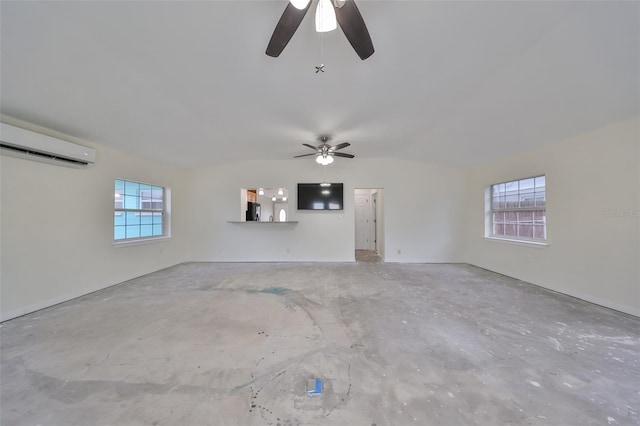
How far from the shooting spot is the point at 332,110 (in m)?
3.11

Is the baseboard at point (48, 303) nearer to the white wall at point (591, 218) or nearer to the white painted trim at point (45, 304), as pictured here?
the white painted trim at point (45, 304)

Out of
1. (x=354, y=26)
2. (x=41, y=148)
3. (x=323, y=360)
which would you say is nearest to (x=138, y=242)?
(x=41, y=148)

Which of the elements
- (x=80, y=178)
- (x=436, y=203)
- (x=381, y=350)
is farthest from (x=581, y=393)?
(x=80, y=178)

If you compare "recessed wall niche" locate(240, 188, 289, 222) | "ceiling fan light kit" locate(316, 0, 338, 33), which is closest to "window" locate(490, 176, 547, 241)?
"ceiling fan light kit" locate(316, 0, 338, 33)

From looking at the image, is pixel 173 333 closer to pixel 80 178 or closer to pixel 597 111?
pixel 80 178

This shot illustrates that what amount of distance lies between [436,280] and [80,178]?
239 inches

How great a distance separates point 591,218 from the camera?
3.00 metres

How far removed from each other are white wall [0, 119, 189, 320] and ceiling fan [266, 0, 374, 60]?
3476 millimetres

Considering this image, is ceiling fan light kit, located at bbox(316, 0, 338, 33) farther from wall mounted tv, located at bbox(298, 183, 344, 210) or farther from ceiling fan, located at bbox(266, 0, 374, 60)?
wall mounted tv, located at bbox(298, 183, 344, 210)

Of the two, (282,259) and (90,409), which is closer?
(90,409)

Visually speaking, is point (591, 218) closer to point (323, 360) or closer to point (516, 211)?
point (516, 211)

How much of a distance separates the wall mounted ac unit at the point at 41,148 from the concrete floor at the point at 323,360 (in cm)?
192

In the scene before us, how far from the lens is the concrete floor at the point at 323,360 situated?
1.34 meters

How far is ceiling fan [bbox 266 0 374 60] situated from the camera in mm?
1356
